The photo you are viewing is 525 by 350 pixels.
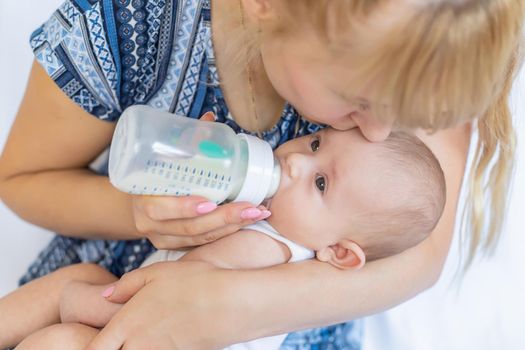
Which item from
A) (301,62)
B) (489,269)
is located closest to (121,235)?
(301,62)

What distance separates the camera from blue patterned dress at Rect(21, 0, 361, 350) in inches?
42.5

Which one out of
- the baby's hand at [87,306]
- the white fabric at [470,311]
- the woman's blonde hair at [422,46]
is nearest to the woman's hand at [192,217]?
the baby's hand at [87,306]

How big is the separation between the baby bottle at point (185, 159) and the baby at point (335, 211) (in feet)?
0.22

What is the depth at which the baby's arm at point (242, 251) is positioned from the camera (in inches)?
42.7

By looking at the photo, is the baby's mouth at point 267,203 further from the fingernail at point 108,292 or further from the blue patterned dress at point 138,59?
the fingernail at point 108,292

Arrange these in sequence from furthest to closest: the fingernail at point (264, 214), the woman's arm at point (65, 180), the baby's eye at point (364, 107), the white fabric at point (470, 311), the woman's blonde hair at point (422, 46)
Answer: the white fabric at point (470, 311) < the woman's arm at point (65, 180) < the fingernail at point (264, 214) < the baby's eye at point (364, 107) < the woman's blonde hair at point (422, 46)

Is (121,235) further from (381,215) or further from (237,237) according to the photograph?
(381,215)

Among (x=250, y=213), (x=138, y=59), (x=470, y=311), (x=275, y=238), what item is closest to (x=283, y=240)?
(x=275, y=238)

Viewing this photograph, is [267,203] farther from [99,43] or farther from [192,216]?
[99,43]

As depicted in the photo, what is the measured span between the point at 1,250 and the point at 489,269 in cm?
110

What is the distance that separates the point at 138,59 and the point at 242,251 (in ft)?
1.08

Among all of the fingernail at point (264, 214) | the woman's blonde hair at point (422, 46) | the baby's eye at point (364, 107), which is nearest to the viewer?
the woman's blonde hair at point (422, 46)

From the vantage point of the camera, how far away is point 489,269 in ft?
5.35

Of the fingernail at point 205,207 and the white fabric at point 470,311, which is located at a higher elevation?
the fingernail at point 205,207
